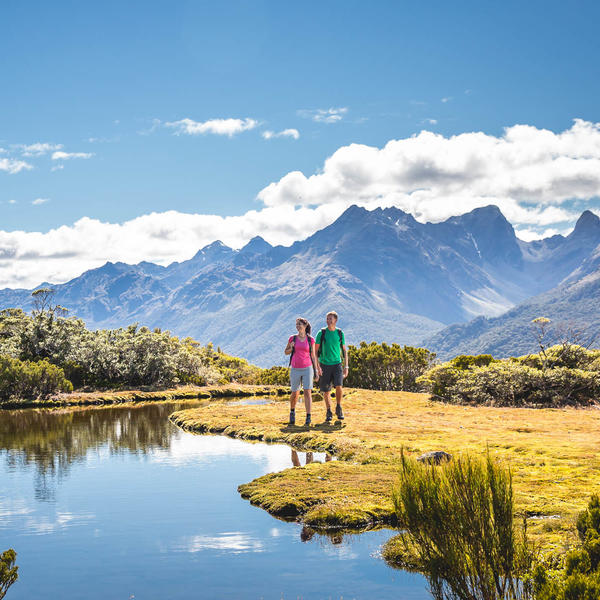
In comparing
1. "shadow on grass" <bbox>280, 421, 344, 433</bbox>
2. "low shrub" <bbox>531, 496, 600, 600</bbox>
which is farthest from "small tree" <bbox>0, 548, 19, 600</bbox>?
"shadow on grass" <bbox>280, 421, 344, 433</bbox>

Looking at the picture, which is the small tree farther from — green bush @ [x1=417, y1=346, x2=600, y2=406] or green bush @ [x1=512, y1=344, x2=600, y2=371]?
green bush @ [x1=512, y1=344, x2=600, y2=371]

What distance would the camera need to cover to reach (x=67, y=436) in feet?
77.3

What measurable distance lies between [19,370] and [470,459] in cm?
4111

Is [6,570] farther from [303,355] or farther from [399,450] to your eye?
[303,355]

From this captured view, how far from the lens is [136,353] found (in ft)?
178

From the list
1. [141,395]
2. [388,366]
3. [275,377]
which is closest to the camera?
[388,366]

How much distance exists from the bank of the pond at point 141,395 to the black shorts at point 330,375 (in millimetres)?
26373

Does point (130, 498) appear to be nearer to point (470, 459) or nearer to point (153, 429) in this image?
point (470, 459)

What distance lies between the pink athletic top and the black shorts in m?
0.76

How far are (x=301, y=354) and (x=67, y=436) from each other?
34.7 feet

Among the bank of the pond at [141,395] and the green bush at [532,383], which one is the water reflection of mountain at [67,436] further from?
the green bush at [532,383]

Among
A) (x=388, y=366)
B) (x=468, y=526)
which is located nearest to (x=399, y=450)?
(x=468, y=526)

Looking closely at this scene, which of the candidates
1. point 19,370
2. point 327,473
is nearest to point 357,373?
point 19,370

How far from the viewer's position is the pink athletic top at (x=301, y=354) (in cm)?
2081
